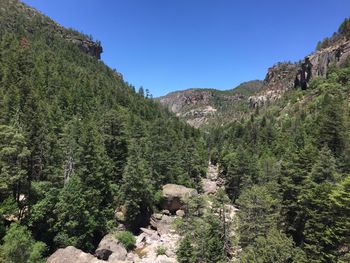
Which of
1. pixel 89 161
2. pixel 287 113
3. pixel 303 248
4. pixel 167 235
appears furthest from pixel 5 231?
pixel 287 113

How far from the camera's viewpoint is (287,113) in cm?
13462

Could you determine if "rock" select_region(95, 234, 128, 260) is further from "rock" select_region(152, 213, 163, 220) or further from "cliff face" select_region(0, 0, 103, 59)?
"cliff face" select_region(0, 0, 103, 59)

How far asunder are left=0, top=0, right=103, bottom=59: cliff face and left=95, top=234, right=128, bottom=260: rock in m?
108

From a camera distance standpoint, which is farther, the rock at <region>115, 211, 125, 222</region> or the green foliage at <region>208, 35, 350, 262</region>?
the rock at <region>115, 211, 125, 222</region>

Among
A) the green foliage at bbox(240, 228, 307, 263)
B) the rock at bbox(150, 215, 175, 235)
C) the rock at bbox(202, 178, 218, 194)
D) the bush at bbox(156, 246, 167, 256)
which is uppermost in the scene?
the rock at bbox(202, 178, 218, 194)

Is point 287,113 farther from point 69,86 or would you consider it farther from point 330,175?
point 330,175

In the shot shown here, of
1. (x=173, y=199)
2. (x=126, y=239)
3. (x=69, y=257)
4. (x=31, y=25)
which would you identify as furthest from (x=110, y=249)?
(x=31, y=25)

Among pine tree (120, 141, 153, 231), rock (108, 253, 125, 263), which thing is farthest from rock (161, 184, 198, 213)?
rock (108, 253, 125, 263)

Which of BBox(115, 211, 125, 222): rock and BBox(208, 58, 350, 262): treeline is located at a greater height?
BBox(208, 58, 350, 262): treeline

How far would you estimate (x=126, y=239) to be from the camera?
39531mm

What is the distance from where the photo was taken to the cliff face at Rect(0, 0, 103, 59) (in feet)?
442

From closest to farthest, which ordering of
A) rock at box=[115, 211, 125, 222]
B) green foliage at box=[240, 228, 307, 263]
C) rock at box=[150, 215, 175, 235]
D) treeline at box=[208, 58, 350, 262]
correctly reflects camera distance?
treeline at box=[208, 58, 350, 262], green foliage at box=[240, 228, 307, 263], rock at box=[115, 211, 125, 222], rock at box=[150, 215, 175, 235]

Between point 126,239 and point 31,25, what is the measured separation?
143 meters

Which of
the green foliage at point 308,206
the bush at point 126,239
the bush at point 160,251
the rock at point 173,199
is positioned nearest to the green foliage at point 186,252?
the green foliage at point 308,206
